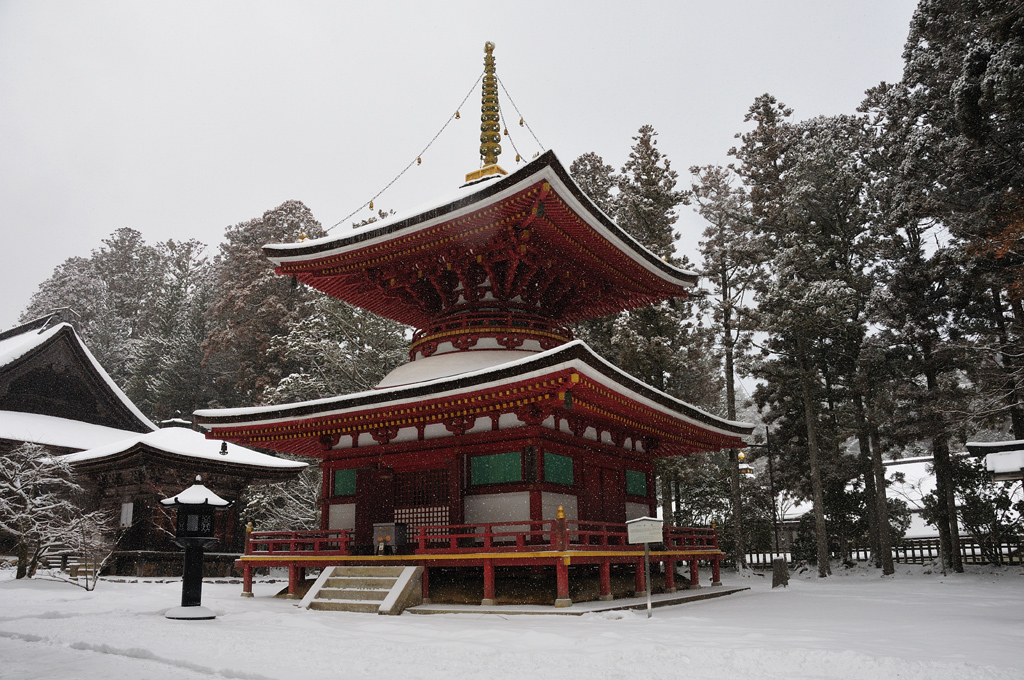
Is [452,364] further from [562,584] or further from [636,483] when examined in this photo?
[636,483]

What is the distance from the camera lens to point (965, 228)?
2428cm

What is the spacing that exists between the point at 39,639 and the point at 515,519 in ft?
31.0

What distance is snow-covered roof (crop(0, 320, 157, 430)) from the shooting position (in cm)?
3183

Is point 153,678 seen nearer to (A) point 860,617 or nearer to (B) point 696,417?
(A) point 860,617

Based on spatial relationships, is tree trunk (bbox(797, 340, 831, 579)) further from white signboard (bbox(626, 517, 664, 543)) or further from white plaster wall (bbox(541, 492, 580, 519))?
white signboard (bbox(626, 517, 664, 543))

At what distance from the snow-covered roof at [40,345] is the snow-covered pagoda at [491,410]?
18881 millimetres

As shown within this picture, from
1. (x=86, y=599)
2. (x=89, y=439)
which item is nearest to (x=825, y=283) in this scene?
(x=86, y=599)

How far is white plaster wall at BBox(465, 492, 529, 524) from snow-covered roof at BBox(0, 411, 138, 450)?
70.6 ft

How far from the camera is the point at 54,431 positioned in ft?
101

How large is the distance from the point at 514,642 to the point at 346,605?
5.98 metres

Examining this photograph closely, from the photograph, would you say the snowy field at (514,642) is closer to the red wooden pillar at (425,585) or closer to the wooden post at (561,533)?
the wooden post at (561,533)

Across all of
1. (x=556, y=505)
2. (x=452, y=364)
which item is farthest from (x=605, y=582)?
(x=452, y=364)

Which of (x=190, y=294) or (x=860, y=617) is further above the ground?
(x=190, y=294)

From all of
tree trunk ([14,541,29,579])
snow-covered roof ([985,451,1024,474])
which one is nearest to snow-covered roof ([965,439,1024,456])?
snow-covered roof ([985,451,1024,474])
